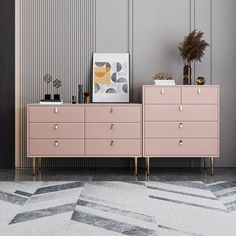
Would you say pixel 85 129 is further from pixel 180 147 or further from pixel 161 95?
pixel 180 147

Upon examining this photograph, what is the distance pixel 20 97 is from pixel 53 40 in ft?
2.24

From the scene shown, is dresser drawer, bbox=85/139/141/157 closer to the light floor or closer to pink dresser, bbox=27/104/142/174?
pink dresser, bbox=27/104/142/174

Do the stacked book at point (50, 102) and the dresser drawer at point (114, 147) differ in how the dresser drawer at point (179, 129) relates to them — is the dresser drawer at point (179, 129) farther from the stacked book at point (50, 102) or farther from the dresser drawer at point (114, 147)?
the stacked book at point (50, 102)

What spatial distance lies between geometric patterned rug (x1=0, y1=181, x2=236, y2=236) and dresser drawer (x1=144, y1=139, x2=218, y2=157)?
390 mm

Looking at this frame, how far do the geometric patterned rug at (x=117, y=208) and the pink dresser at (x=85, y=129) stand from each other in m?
0.44

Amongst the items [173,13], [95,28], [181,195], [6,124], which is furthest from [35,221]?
[173,13]

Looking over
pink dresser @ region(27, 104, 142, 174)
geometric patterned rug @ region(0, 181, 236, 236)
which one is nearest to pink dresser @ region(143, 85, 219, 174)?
pink dresser @ region(27, 104, 142, 174)

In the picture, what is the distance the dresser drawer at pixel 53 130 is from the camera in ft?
13.1

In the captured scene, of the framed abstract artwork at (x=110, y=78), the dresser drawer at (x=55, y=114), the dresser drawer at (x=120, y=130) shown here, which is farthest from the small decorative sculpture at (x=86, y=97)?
the dresser drawer at (x=120, y=130)

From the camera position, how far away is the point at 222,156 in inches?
178

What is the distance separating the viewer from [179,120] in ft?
13.1

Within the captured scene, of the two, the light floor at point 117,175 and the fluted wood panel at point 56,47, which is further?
the fluted wood panel at point 56,47

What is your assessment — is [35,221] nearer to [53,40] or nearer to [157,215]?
[157,215]

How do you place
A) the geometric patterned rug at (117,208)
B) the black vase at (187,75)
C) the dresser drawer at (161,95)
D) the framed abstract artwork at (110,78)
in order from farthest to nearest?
the framed abstract artwork at (110,78)
the black vase at (187,75)
the dresser drawer at (161,95)
the geometric patterned rug at (117,208)
